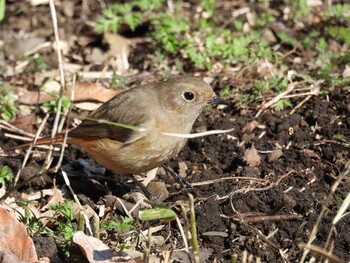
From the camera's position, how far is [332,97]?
276 inches

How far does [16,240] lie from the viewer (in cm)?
498

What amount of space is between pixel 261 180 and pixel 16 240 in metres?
2.04

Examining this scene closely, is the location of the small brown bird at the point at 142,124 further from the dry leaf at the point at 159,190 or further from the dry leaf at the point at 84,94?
the dry leaf at the point at 84,94

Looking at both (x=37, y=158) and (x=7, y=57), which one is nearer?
(x=37, y=158)

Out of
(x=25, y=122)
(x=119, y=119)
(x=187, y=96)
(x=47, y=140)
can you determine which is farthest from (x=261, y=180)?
(x=25, y=122)

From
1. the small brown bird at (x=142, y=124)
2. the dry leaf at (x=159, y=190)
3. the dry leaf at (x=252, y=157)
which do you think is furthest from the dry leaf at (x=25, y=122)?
the dry leaf at (x=252, y=157)

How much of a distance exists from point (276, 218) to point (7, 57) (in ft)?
15.2

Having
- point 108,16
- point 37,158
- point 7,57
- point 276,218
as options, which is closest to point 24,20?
point 7,57

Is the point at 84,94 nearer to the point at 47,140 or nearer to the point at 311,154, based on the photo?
the point at 47,140

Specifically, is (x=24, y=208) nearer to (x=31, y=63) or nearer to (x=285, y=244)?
(x=285, y=244)

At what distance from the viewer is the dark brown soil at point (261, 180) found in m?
5.17

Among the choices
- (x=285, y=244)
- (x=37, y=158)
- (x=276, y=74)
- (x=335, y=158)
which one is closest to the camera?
(x=285, y=244)

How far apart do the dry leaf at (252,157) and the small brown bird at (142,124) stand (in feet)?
1.73

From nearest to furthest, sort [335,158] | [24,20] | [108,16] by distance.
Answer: [335,158] < [108,16] < [24,20]
